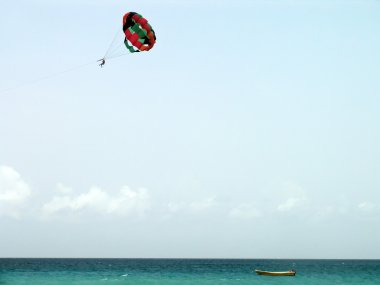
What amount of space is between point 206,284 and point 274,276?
9314mm

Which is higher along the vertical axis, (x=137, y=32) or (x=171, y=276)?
(x=137, y=32)

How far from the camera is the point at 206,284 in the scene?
214 ft

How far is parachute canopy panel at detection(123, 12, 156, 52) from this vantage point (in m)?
26.2

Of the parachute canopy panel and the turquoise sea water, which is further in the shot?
the turquoise sea water

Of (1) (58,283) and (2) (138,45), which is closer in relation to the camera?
(2) (138,45)

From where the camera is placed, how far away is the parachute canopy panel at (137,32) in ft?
86.0

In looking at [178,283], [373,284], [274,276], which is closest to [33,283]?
[178,283]

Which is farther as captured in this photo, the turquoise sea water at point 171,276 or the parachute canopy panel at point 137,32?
the turquoise sea water at point 171,276

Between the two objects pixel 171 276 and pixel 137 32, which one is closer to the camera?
pixel 137 32

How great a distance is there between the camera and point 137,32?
86.2 feet

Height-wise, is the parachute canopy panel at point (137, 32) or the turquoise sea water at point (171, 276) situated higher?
the parachute canopy panel at point (137, 32)

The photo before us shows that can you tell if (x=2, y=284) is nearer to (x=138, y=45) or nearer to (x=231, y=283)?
(x=231, y=283)

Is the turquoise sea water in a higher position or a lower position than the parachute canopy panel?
lower

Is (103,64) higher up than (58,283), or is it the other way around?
(103,64)
